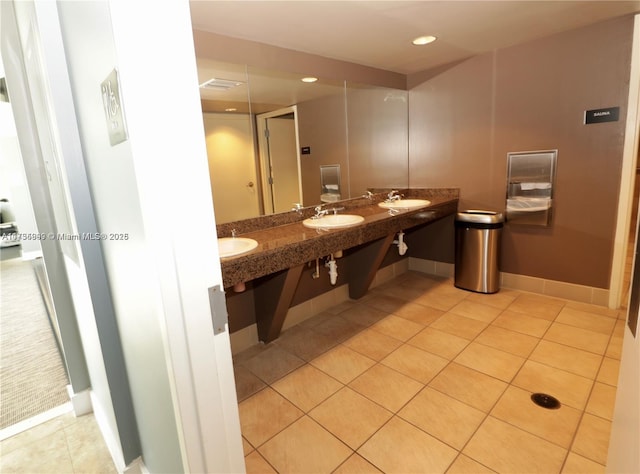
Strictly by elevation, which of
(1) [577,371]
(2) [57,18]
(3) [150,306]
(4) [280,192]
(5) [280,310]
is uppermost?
(2) [57,18]

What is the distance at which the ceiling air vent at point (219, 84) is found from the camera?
2163 millimetres

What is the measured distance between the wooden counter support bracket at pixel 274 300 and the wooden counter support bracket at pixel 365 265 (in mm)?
924

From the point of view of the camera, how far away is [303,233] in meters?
2.20

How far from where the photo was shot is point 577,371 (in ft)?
6.84

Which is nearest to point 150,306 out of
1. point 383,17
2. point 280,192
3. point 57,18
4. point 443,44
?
point 57,18

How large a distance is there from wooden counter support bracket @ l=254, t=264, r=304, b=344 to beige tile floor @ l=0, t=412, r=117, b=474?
3.71 ft

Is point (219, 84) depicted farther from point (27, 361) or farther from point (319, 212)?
point (27, 361)

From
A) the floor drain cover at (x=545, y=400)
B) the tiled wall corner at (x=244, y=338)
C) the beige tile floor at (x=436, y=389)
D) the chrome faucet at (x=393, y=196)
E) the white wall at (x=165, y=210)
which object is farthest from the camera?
the chrome faucet at (x=393, y=196)

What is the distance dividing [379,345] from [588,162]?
2.22 metres

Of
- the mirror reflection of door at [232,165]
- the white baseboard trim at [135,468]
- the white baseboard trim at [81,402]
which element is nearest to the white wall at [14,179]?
the white baseboard trim at [81,402]

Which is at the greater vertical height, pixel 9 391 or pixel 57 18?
pixel 57 18

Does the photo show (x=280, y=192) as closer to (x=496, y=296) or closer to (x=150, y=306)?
(x=150, y=306)

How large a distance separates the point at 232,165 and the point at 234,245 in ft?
2.11

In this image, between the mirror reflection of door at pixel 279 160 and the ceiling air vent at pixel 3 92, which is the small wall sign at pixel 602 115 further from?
the ceiling air vent at pixel 3 92
